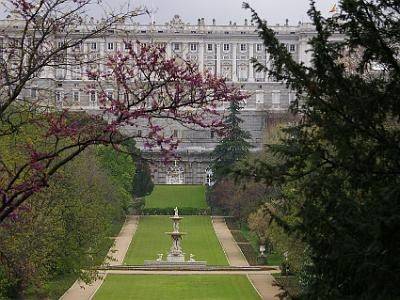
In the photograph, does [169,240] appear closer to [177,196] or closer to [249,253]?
[249,253]

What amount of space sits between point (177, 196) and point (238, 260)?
26691 millimetres

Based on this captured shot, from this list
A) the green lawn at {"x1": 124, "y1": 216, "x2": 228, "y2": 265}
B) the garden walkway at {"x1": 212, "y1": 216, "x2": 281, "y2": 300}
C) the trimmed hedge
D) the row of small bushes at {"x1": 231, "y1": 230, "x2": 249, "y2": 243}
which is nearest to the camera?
the garden walkway at {"x1": 212, "y1": 216, "x2": 281, "y2": 300}

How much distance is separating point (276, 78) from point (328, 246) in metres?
1.60

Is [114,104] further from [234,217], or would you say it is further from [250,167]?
[234,217]

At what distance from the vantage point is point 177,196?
6394cm

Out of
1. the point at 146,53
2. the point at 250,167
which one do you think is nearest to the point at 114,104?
the point at 146,53

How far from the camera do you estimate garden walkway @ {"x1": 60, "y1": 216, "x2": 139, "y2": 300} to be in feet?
91.1

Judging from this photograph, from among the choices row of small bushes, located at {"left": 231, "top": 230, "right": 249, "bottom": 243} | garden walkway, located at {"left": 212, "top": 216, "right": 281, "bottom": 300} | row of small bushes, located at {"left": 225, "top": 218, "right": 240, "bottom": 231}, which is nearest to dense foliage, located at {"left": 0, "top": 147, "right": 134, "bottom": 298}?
garden walkway, located at {"left": 212, "top": 216, "right": 281, "bottom": 300}

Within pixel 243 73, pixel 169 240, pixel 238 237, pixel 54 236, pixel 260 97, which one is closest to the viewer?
pixel 54 236

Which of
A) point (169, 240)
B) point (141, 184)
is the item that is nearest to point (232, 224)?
point (169, 240)

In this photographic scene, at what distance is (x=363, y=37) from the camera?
8727 mm

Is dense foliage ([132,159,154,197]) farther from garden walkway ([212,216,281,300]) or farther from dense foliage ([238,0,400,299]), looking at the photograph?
dense foliage ([238,0,400,299])

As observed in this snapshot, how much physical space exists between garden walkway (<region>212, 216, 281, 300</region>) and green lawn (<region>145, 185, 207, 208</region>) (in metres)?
5.06

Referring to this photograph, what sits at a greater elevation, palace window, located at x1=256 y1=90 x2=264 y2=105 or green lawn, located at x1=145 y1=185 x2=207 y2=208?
palace window, located at x1=256 y1=90 x2=264 y2=105
